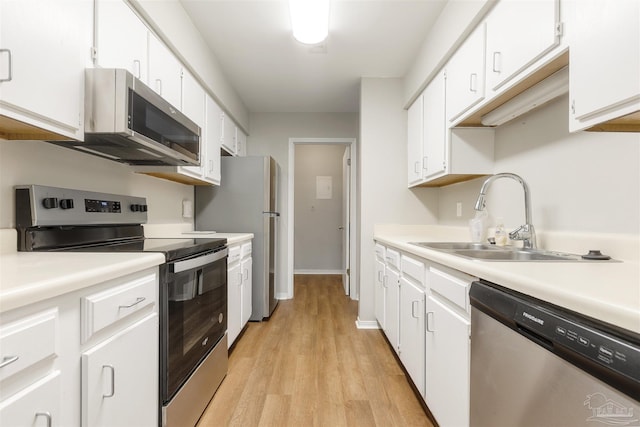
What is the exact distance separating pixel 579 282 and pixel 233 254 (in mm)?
2023

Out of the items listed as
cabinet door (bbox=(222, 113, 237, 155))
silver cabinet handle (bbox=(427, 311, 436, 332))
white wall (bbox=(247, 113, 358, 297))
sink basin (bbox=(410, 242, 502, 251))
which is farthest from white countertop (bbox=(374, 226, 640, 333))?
white wall (bbox=(247, 113, 358, 297))

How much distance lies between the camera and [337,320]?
10.3 feet

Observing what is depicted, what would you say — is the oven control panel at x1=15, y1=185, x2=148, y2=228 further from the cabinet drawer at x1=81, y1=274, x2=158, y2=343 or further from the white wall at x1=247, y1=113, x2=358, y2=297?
the white wall at x1=247, y1=113, x2=358, y2=297

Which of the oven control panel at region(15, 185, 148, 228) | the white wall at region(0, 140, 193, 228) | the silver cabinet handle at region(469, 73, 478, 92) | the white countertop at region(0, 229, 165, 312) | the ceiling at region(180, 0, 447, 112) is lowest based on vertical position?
the white countertop at region(0, 229, 165, 312)

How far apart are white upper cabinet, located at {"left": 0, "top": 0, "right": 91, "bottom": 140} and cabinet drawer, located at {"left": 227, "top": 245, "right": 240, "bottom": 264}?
48.4 inches

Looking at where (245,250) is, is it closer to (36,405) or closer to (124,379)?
(124,379)

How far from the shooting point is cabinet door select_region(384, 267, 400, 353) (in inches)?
82.5

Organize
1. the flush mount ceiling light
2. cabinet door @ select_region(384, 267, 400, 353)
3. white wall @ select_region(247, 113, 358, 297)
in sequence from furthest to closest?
white wall @ select_region(247, 113, 358, 297) → cabinet door @ select_region(384, 267, 400, 353) → the flush mount ceiling light

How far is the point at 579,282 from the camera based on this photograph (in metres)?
0.76

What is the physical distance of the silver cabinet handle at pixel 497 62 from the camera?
4.84ft

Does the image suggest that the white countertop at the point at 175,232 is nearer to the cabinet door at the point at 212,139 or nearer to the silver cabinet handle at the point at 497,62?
the cabinet door at the point at 212,139

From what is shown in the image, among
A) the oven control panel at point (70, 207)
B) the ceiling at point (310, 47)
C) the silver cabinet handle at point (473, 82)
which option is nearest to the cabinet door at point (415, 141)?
the ceiling at point (310, 47)

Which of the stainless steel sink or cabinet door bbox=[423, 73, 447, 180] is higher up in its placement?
cabinet door bbox=[423, 73, 447, 180]

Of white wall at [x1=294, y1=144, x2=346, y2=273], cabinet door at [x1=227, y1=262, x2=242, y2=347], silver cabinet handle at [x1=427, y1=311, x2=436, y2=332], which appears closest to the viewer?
silver cabinet handle at [x1=427, y1=311, x2=436, y2=332]
